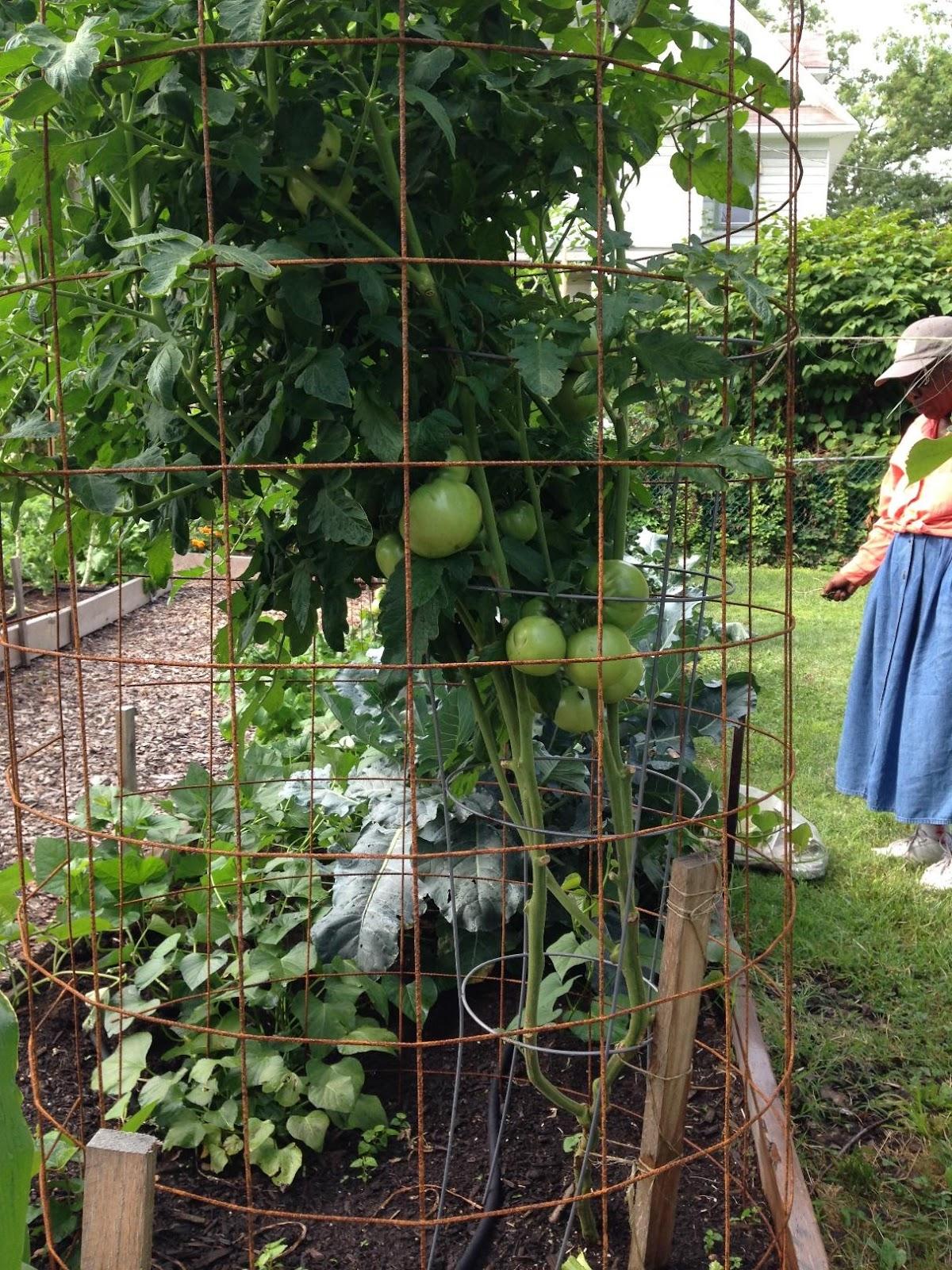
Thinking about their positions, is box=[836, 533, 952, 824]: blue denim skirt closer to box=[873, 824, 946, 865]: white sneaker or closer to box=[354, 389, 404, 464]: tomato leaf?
box=[873, 824, 946, 865]: white sneaker

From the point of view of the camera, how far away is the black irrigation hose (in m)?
1.50

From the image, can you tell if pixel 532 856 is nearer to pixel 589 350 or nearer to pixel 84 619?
pixel 589 350

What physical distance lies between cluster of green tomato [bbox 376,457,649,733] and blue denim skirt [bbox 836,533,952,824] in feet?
6.53

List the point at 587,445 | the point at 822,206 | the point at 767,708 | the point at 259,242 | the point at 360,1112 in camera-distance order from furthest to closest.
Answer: the point at 822,206, the point at 767,708, the point at 360,1112, the point at 587,445, the point at 259,242

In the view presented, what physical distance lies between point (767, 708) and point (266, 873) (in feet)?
9.01

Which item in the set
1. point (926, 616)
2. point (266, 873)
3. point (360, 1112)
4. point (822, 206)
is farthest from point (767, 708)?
point (822, 206)

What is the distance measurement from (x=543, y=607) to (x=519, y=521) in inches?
4.4

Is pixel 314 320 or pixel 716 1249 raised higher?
pixel 314 320

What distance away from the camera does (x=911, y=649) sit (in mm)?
3172

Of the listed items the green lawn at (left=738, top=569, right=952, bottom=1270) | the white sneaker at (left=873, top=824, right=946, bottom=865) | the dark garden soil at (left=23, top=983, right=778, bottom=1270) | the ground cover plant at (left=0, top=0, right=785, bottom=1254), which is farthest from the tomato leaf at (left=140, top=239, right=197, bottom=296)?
the white sneaker at (left=873, top=824, right=946, bottom=865)

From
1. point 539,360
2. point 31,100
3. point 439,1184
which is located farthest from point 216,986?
point 31,100

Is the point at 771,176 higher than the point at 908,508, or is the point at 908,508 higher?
the point at 771,176

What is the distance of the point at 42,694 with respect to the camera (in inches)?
191

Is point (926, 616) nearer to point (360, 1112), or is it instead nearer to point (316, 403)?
point (360, 1112)
